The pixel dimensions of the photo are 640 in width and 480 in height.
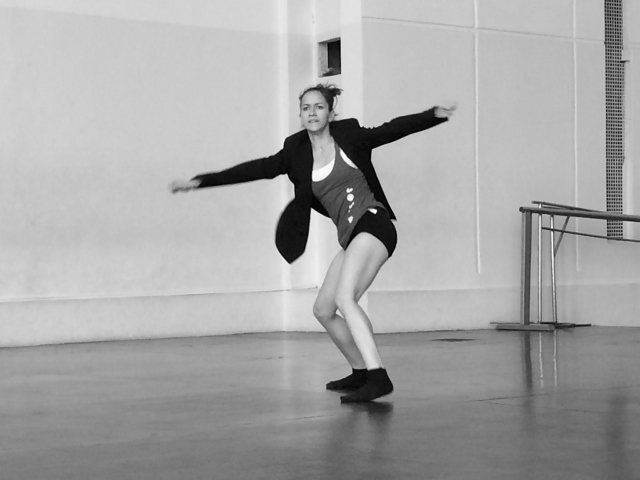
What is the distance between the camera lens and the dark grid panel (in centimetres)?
1520

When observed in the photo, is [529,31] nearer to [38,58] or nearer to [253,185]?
[253,185]

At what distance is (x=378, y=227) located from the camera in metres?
6.79

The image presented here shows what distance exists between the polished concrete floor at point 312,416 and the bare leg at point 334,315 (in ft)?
1.13

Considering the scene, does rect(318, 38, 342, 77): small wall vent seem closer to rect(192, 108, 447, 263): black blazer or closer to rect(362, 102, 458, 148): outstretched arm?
rect(192, 108, 447, 263): black blazer

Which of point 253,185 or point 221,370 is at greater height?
point 253,185

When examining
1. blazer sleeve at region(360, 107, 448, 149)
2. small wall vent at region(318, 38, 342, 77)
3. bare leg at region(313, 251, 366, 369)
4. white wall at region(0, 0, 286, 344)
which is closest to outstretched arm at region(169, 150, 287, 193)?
blazer sleeve at region(360, 107, 448, 149)

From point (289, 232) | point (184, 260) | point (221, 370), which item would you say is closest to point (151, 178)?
point (184, 260)

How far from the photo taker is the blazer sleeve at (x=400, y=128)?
21.7ft

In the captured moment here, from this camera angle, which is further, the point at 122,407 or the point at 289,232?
the point at 289,232

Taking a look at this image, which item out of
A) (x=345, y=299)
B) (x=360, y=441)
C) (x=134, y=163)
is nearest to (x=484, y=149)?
(x=134, y=163)

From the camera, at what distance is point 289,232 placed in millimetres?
7070

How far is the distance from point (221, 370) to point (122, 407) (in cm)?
221

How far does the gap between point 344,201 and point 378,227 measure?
11.0 inches

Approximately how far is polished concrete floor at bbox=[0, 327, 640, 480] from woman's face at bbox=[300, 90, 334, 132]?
5.16ft
